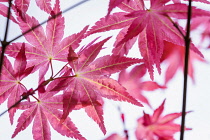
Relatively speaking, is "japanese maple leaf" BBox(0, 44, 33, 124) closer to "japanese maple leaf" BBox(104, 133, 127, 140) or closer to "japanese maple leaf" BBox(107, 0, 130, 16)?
"japanese maple leaf" BBox(107, 0, 130, 16)

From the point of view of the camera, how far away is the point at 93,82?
75cm

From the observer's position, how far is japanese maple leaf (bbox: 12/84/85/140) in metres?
0.78

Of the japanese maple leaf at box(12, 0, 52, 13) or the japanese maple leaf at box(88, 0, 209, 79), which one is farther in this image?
the japanese maple leaf at box(12, 0, 52, 13)

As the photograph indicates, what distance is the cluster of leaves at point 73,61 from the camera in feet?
2.34

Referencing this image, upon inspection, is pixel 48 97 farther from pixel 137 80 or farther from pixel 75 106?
pixel 137 80

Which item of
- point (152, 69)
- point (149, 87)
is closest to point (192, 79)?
point (149, 87)

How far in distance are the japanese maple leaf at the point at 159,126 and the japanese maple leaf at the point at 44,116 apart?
0.32 metres

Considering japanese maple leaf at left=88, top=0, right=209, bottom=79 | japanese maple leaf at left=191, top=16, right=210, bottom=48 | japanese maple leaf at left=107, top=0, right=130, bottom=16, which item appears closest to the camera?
japanese maple leaf at left=107, top=0, right=130, bottom=16

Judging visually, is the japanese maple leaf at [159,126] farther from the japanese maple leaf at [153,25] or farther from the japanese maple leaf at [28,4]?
the japanese maple leaf at [28,4]

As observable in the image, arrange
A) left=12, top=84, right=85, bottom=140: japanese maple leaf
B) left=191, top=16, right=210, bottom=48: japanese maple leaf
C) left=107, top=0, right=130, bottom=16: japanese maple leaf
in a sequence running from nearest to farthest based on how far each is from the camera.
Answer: left=107, top=0, right=130, bottom=16: japanese maple leaf → left=12, top=84, right=85, bottom=140: japanese maple leaf → left=191, top=16, right=210, bottom=48: japanese maple leaf

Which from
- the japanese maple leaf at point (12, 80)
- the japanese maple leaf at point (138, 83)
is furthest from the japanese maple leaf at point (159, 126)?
the japanese maple leaf at point (12, 80)

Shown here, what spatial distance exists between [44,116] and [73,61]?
19 centimetres

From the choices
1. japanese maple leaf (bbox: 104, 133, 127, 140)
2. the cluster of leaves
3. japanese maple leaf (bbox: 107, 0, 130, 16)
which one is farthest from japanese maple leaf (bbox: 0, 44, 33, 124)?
japanese maple leaf (bbox: 104, 133, 127, 140)

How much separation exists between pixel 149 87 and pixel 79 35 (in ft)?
1.37
